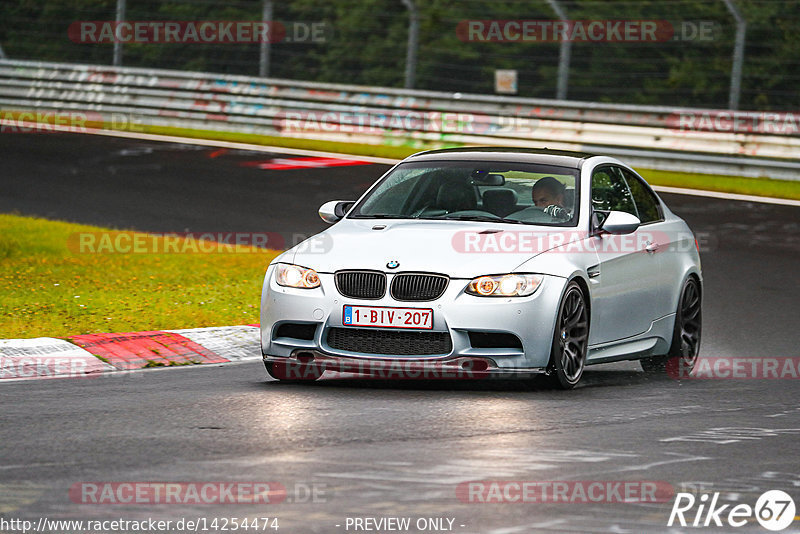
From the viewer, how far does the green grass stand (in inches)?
457

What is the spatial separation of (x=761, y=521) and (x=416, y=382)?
12.9 feet

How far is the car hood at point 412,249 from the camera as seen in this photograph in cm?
909

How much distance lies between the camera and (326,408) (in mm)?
8602

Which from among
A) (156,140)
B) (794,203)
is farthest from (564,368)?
(156,140)

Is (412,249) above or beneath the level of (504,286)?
above

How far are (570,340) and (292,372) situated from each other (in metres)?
1.74

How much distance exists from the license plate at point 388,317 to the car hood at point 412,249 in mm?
242

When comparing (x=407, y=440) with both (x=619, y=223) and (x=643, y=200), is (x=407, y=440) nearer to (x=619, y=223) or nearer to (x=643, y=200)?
(x=619, y=223)

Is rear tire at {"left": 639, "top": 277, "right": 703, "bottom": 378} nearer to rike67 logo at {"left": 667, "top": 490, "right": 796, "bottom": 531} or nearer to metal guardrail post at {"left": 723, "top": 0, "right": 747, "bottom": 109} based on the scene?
rike67 logo at {"left": 667, "top": 490, "right": 796, "bottom": 531}

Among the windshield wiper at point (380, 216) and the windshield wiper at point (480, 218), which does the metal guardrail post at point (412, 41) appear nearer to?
the windshield wiper at point (380, 216)

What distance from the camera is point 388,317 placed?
9031 millimetres

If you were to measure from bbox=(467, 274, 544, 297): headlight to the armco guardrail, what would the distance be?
13501mm

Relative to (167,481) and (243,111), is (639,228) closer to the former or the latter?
(167,481)

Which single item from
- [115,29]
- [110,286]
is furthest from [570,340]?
[115,29]
